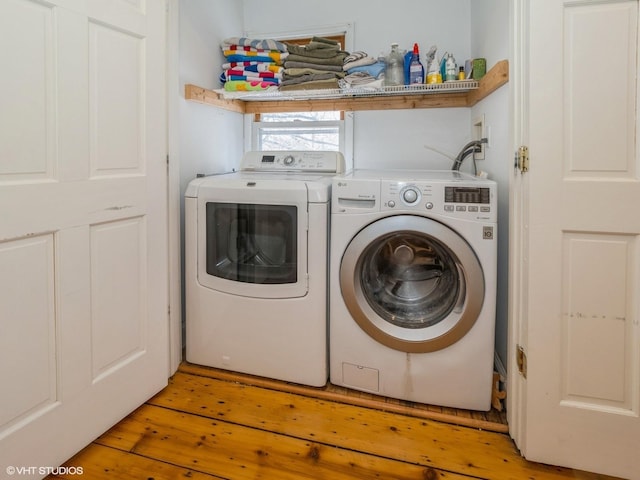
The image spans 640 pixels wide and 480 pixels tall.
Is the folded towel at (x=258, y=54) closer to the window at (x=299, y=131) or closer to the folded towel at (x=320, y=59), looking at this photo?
the folded towel at (x=320, y=59)

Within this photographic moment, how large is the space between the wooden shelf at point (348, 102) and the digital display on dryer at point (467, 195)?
0.70 m

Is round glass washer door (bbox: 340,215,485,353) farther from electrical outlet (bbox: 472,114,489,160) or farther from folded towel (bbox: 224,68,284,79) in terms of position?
folded towel (bbox: 224,68,284,79)

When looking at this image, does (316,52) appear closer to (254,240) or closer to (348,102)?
(348,102)

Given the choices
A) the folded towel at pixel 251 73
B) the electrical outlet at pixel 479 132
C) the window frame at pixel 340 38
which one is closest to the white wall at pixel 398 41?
the window frame at pixel 340 38

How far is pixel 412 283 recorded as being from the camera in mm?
1844

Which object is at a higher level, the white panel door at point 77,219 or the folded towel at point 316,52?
the folded towel at point 316,52

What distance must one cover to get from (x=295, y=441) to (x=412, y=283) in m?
0.83

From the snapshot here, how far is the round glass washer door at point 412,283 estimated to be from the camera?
1.63 metres

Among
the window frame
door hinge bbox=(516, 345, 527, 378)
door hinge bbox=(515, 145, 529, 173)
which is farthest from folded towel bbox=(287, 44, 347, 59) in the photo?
door hinge bbox=(516, 345, 527, 378)

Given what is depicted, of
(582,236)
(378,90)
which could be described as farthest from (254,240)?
(582,236)

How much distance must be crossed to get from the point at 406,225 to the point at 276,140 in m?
1.57

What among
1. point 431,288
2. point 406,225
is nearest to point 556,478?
point 431,288

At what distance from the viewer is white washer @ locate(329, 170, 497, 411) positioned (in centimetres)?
162

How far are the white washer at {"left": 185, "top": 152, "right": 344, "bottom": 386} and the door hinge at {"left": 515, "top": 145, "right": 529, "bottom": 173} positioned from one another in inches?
30.8
